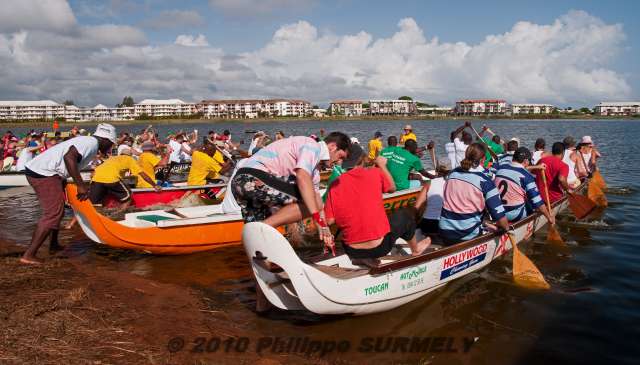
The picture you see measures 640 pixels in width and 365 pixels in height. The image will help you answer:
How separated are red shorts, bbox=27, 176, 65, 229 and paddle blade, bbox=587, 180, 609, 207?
41.4 feet

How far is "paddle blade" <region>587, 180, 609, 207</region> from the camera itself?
12.3 m

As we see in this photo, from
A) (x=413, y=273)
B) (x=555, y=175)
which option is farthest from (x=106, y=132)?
(x=555, y=175)

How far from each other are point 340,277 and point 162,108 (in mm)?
184523

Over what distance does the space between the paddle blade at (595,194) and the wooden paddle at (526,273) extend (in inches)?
267

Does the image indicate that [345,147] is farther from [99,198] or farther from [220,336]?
[99,198]

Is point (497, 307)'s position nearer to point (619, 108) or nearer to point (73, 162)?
point (73, 162)

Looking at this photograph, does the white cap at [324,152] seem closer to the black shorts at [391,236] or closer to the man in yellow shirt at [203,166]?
the black shorts at [391,236]

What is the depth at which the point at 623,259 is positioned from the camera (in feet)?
26.7

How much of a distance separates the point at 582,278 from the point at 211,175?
8.96m

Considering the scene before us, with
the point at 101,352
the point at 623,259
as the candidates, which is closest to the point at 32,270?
the point at 101,352

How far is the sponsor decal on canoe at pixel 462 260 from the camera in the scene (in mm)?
5926

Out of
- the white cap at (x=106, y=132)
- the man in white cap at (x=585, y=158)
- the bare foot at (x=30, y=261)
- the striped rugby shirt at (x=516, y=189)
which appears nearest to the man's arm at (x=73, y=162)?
the white cap at (x=106, y=132)

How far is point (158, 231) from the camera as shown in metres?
7.68

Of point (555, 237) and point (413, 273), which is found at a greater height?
point (413, 273)
